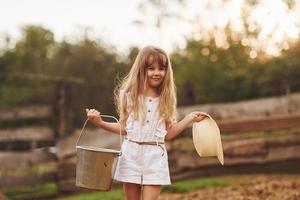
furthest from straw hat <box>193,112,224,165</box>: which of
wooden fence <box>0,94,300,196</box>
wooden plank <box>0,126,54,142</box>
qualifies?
wooden plank <box>0,126,54,142</box>

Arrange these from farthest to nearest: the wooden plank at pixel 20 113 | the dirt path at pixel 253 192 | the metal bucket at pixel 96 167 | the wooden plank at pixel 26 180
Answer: the wooden plank at pixel 20 113
the wooden plank at pixel 26 180
the dirt path at pixel 253 192
the metal bucket at pixel 96 167

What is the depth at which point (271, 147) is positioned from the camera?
7.73 metres

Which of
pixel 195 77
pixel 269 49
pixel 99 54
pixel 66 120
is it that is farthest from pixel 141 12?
pixel 66 120

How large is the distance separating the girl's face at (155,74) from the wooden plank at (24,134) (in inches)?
203

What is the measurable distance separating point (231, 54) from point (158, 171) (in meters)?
15.9

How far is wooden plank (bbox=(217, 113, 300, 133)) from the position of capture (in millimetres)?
7734

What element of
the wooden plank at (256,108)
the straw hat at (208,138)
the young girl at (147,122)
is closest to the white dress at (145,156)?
the young girl at (147,122)

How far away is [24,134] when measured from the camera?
8266mm

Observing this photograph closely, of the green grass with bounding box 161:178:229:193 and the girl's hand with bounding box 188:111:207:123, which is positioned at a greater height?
the girl's hand with bounding box 188:111:207:123

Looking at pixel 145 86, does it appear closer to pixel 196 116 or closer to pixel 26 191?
pixel 196 116

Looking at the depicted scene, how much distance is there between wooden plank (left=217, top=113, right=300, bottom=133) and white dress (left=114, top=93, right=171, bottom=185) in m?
4.66

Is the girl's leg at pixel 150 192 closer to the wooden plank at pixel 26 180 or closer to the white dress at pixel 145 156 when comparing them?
the white dress at pixel 145 156

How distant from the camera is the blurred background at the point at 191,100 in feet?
25.3

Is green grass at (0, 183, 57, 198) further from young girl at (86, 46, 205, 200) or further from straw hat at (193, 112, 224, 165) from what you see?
straw hat at (193, 112, 224, 165)
